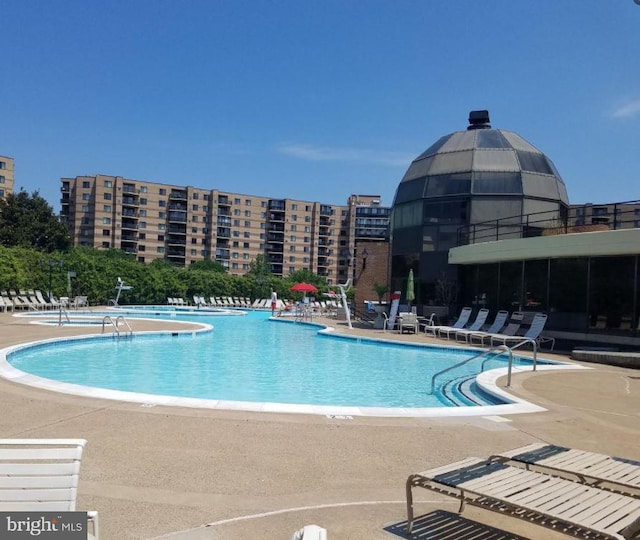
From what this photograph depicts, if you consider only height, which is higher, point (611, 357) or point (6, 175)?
point (6, 175)

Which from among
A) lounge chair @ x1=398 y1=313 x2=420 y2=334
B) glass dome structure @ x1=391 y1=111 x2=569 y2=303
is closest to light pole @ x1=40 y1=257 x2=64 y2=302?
glass dome structure @ x1=391 y1=111 x2=569 y2=303

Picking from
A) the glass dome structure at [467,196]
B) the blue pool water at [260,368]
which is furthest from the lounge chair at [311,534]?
the glass dome structure at [467,196]

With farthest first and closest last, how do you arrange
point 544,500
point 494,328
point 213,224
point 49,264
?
1. point 213,224
2. point 49,264
3. point 494,328
4. point 544,500

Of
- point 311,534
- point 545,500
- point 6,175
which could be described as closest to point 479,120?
point 545,500

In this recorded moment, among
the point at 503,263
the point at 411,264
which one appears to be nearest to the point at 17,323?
the point at 411,264

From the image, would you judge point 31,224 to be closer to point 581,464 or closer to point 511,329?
point 511,329

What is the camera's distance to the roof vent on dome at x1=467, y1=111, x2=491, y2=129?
30250mm

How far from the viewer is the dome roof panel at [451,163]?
81.4 ft

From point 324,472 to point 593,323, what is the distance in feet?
48.1

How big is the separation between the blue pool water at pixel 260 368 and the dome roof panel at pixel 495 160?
1054cm

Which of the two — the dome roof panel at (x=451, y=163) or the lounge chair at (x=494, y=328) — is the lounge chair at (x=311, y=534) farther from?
the dome roof panel at (x=451, y=163)

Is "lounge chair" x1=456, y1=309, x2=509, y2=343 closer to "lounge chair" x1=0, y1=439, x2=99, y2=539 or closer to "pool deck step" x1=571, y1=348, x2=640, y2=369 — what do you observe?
"pool deck step" x1=571, y1=348, x2=640, y2=369

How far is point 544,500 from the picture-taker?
317 centimetres

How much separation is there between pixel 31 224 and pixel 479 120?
152 feet
